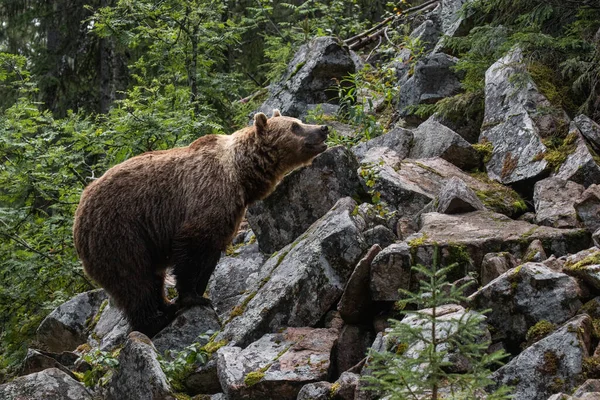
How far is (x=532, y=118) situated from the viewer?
8938 mm

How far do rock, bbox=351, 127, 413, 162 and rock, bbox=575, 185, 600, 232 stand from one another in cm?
285

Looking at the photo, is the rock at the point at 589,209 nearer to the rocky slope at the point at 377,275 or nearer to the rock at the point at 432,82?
the rocky slope at the point at 377,275

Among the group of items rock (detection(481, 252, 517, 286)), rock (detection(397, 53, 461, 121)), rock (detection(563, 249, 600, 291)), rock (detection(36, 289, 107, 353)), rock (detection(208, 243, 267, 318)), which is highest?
rock (detection(397, 53, 461, 121))

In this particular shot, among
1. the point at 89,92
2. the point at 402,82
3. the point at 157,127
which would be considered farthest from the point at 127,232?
the point at 89,92

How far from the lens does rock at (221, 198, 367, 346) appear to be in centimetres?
663

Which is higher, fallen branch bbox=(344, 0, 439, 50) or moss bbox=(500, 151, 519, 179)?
fallen branch bbox=(344, 0, 439, 50)

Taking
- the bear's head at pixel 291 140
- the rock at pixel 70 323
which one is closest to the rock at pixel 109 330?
the rock at pixel 70 323

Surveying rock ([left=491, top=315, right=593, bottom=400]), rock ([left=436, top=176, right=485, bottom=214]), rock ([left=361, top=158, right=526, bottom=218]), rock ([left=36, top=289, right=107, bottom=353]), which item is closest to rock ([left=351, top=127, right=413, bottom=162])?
rock ([left=361, top=158, right=526, bottom=218])

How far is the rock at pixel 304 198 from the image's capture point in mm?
8453

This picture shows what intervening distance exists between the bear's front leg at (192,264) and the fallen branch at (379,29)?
731cm

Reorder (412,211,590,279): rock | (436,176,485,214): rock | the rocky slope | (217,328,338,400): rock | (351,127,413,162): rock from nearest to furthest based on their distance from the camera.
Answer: the rocky slope < (217,328,338,400): rock < (412,211,590,279): rock < (436,176,485,214): rock < (351,127,413,162): rock

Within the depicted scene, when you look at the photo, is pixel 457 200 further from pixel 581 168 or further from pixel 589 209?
pixel 581 168

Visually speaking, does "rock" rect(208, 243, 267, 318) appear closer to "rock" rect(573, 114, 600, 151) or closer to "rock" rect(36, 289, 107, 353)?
"rock" rect(36, 289, 107, 353)

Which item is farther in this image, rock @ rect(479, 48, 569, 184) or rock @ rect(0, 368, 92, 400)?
rock @ rect(479, 48, 569, 184)
